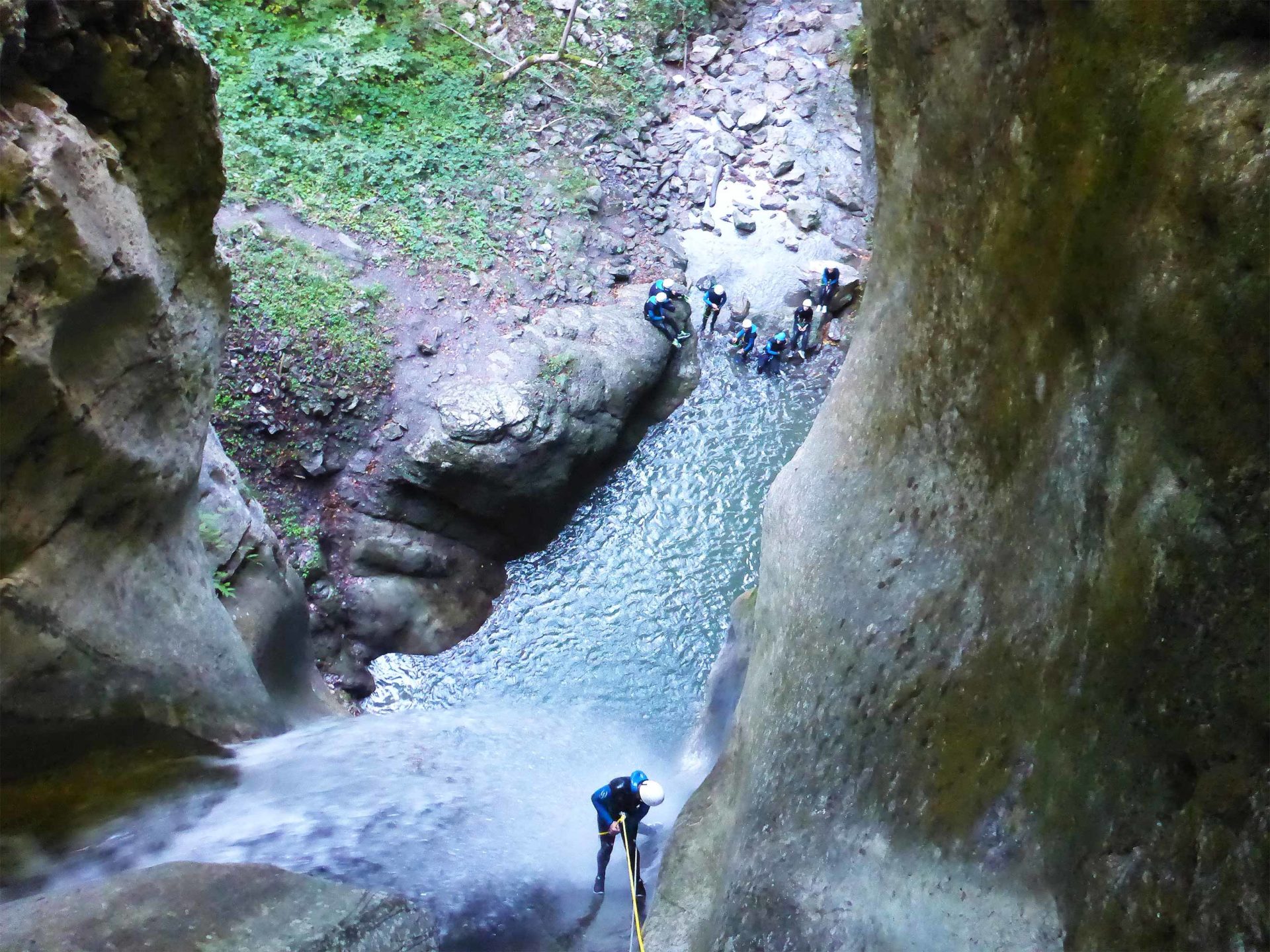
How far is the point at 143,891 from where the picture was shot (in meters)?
3.80

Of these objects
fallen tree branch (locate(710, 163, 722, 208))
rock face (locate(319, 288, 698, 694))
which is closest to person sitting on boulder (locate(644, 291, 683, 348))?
rock face (locate(319, 288, 698, 694))

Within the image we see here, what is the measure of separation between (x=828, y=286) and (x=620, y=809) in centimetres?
920

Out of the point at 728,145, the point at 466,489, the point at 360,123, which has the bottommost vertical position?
the point at 466,489

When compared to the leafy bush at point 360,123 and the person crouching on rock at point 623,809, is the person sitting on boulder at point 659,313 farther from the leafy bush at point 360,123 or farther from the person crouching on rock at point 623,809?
the person crouching on rock at point 623,809

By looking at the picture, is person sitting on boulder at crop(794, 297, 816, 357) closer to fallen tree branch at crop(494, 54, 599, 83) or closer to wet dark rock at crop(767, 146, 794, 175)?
wet dark rock at crop(767, 146, 794, 175)

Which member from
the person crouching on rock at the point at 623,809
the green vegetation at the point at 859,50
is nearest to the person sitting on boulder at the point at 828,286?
the green vegetation at the point at 859,50

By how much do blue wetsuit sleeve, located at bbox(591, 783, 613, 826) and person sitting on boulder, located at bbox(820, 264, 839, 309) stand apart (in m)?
9.13

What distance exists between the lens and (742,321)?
13.1 meters

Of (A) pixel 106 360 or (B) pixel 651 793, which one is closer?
(A) pixel 106 360

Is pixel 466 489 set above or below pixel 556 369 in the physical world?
below

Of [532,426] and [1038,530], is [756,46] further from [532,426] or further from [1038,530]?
[1038,530]

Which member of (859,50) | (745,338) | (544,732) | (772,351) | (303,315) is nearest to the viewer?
(544,732)

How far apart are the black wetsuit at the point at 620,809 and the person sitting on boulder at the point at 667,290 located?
774 centimetres

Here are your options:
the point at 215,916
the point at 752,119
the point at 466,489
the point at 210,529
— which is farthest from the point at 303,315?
the point at 752,119
